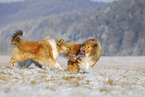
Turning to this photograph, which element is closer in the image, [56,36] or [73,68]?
[73,68]

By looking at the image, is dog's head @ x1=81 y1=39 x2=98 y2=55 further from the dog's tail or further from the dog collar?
the dog's tail

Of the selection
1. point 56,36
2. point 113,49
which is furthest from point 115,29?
point 56,36

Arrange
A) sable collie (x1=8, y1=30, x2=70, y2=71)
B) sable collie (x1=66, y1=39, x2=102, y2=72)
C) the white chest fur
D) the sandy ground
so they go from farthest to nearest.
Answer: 1. the white chest fur
2. sable collie (x1=8, y1=30, x2=70, y2=71)
3. sable collie (x1=66, y1=39, x2=102, y2=72)
4. the sandy ground

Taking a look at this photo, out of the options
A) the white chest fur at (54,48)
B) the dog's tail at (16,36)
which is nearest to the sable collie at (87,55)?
the white chest fur at (54,48)

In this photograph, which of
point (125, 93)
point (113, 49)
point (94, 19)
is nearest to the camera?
point (125, 93)

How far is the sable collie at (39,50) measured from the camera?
10.2m

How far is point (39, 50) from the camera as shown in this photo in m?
10.3

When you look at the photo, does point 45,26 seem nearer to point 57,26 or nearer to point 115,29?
point 57,26

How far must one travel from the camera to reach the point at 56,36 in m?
11.4

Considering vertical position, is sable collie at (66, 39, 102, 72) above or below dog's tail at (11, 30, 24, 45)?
below

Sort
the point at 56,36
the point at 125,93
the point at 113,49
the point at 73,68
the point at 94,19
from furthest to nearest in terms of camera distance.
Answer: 1. the point at 94,19
2. the point at 113,49
3. the point at 56,36
4. the point at 73,68
5. the point at 125,93

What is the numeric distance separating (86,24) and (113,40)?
2486 centimetres

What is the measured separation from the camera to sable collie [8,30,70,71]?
400 inches

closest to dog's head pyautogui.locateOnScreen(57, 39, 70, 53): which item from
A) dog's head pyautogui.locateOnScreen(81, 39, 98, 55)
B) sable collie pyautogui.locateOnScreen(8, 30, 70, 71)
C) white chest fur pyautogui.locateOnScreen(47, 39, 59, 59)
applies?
sable collie pyautogui.locateOnScreen(8, 30, 70, 71)
